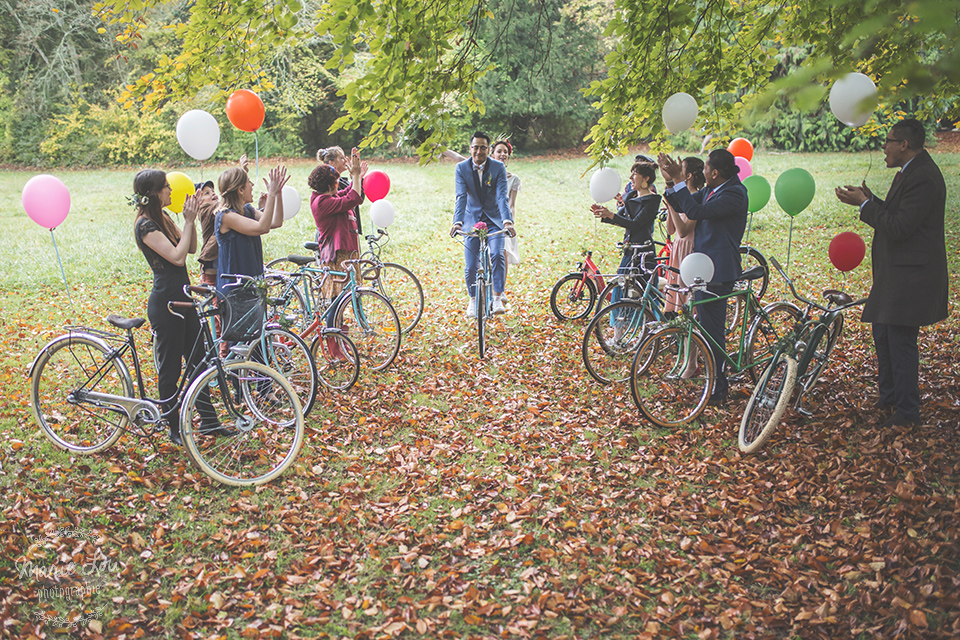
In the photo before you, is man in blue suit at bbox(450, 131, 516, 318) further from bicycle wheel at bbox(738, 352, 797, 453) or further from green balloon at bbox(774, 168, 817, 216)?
bicycle wheel at bbox(738, 352, 797, 453)

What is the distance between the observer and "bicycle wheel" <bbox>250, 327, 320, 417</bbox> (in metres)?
5.40

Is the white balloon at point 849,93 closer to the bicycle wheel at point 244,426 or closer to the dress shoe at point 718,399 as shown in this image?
the dress shoe at point 718,399

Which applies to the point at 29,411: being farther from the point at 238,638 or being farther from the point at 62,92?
the point at 62,92

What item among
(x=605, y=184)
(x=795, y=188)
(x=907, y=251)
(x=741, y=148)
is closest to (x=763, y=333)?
(x=907, y=251)

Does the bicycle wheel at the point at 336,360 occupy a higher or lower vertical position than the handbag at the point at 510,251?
lower

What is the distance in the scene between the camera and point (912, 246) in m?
4.90

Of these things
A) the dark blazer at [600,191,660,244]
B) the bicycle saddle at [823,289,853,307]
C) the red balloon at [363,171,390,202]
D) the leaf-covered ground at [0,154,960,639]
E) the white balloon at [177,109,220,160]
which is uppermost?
the white balloon at [177,109,220,160]

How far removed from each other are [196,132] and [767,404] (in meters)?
6.15

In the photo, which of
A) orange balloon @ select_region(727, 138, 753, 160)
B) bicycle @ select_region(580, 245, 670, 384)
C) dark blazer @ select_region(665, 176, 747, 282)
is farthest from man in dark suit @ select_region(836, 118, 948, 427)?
orange balloon @ select_region(727, 138, 753, 160)

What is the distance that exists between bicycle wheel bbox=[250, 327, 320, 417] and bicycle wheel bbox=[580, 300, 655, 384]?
8.79 feet

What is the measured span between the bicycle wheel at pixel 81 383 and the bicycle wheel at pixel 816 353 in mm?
5410

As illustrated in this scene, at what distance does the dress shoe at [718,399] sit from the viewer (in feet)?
19.7

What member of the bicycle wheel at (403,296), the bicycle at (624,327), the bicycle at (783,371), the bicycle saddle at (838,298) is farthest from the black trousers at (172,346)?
the bicycle saddle at (838,298)

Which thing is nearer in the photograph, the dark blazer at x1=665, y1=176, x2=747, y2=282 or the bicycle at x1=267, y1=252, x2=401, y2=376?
the dark blazer at x1=665, y1=176, x2=747, y2=282
